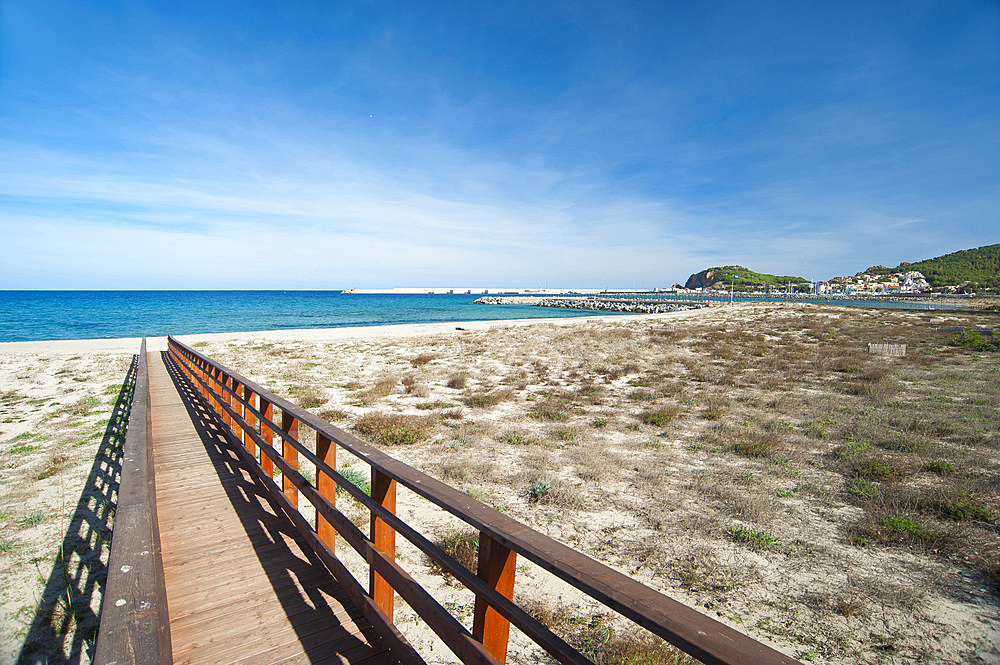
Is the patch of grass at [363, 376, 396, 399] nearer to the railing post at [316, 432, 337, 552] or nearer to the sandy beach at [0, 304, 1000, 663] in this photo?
the sandy beach at [0, 304, 1000, 663]

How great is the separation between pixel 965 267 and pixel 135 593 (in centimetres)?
20119

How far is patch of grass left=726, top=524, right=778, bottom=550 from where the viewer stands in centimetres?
568

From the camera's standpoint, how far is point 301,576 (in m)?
4.02

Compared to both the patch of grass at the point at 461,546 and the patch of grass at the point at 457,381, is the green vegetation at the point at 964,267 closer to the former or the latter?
the patch of grass at the point at 457,381

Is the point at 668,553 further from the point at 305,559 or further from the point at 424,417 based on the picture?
the point at 424,417

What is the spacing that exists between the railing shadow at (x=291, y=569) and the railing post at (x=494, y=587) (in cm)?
147

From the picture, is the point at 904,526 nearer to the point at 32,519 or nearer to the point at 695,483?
the point at 695,483

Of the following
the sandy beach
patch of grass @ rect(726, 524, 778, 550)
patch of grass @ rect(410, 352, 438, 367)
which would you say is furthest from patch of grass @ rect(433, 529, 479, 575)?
patch of grass @ rect(410, 352, 438, 367)

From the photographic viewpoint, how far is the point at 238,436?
23.7 feet

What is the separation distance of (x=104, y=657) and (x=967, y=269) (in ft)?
649

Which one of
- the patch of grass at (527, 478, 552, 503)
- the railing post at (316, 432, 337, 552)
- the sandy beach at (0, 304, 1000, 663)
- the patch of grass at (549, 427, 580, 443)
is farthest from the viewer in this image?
the patch of grass at (549, 427, 580, 443)

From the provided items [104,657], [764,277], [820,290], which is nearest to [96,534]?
[104,657]

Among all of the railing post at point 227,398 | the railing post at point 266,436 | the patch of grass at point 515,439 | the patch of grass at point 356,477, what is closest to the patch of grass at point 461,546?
the patch of grass at point 356,477

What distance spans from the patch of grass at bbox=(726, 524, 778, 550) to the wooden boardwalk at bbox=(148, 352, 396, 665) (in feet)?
15.6
